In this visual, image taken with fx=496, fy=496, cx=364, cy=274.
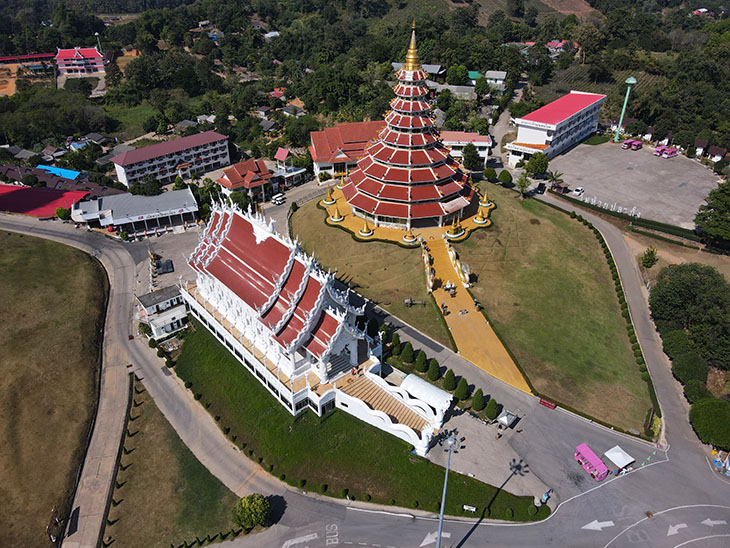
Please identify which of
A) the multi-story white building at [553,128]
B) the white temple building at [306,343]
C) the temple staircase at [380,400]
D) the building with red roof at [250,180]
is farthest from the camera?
the multi-story white building at [553,128]

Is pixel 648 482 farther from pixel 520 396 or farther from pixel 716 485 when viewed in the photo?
pixel 520 396

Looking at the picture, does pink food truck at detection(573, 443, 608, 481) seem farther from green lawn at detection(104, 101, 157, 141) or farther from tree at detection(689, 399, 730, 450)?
green lawn at detection(104, 101, 157, 141)

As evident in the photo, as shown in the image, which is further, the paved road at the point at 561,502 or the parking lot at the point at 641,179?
the parking lot at the point at 641,179

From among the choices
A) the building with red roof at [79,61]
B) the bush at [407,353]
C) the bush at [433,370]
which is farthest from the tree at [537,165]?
the building with red roof at [79,61]

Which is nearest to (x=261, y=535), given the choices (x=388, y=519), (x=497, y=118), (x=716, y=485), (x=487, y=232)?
(x=388, y=519)

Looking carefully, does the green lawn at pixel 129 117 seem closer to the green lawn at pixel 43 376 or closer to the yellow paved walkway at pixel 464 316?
the green lawn at pixel 43 376

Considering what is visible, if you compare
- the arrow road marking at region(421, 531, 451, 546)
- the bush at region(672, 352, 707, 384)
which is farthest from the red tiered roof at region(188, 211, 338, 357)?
the bush at region(672, 352, 707, 384)

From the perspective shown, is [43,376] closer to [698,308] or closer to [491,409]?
[491,409]
